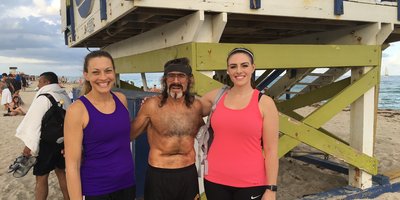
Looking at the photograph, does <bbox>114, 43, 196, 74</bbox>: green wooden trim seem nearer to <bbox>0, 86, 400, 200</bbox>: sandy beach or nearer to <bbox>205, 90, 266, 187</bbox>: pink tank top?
<bbox>205, 90, 266, 187</bbox>: pink tank top

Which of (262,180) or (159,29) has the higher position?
(159,29)

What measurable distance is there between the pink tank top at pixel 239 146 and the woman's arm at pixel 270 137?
0.04 m

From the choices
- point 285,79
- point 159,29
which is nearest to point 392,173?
point 285,79

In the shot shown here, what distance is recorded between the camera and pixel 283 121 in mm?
3949

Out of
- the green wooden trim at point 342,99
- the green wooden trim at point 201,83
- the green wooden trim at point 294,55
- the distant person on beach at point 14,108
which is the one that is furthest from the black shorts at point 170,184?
the distant person on beach at point 14,108

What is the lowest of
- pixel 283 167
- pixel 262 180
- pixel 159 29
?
pixel 283 167

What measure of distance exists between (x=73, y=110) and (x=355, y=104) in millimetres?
4074

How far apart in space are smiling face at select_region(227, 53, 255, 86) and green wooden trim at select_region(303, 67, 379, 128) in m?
1.92

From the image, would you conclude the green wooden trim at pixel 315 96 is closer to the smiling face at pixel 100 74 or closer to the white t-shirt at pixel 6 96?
the smiling face at pixel 100 74

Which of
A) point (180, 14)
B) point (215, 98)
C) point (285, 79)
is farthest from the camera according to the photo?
point (285, 79)

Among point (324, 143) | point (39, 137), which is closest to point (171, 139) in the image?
point (39, 137)

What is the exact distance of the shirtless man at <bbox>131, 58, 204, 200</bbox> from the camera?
2.84 metres

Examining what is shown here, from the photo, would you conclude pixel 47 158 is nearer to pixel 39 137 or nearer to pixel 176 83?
pixel 39 137

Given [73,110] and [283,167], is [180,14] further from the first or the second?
[283,167]
